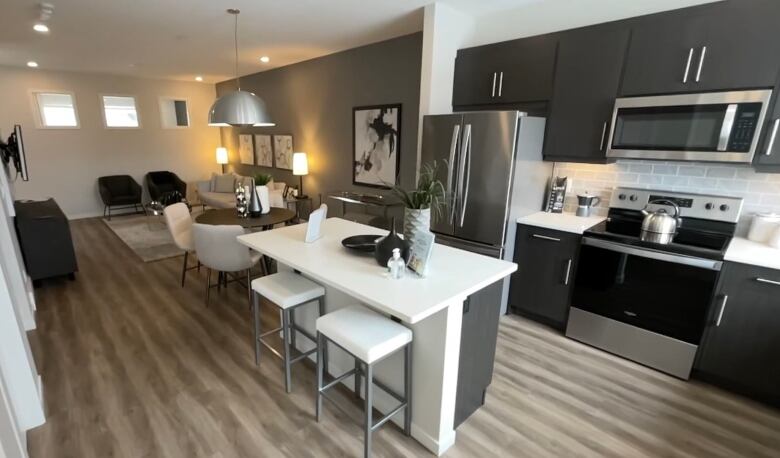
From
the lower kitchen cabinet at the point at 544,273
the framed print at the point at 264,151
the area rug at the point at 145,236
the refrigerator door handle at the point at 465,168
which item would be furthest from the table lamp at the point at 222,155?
the lower kitchen cabinet at the point at 544,273

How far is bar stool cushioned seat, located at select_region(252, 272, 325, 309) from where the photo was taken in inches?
81.2

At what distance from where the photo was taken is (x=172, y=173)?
7355 millimetres

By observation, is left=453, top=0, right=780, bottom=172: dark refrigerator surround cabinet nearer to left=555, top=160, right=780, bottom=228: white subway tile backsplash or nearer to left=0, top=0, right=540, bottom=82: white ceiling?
left=555, top=160, right=780, bottom=228: white subway tile backsplash

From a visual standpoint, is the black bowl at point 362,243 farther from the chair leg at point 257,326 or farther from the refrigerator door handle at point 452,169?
the refrigerator door handle at point 452,169

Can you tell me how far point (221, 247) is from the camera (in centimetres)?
295

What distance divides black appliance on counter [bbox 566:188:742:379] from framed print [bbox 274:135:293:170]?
4.82m

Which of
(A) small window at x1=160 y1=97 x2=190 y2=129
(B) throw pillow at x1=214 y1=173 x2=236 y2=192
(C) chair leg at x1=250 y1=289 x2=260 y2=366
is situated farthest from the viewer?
(A) small window at x1=160 y1=97 x2=190 y2=129

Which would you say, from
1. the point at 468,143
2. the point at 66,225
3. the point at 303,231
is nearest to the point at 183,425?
the point at 303,231

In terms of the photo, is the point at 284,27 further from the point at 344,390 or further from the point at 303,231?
the point at 344,390

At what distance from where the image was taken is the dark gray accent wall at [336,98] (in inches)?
159

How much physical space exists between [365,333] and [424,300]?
37cm

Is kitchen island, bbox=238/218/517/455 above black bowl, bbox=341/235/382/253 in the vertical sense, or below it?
below

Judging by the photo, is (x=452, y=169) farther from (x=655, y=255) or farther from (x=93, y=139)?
(x=93, y=139)

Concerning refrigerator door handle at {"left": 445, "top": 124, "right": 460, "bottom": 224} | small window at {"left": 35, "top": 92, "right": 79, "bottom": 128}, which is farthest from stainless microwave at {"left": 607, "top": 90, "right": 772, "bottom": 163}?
small window at {"left": 35, "top": 92, "right": 79, "bottom": 128}
